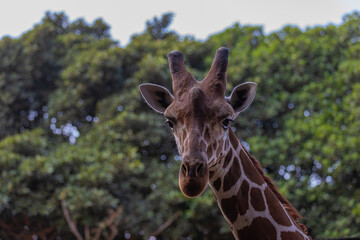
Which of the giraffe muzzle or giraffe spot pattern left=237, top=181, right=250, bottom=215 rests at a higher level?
the giraffe muzzle

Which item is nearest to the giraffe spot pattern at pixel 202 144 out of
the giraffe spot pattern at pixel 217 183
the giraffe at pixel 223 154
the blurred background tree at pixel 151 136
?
the giraffe at pixel 223 154

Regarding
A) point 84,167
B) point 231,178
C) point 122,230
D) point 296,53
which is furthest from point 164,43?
point 231,178

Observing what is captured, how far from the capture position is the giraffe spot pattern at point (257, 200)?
259 centimetres

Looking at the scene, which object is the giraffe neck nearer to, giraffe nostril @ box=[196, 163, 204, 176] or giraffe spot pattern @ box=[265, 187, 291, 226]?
giraffe spot pattern @ box=[265, 187, 291, 226]

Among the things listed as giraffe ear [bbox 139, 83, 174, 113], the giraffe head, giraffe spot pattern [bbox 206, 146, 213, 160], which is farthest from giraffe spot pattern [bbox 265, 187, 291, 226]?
giraffe ear [bbox 139, 83, 174, 113]

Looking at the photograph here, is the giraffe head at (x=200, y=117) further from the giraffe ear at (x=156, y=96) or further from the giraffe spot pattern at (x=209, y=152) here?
the giraffe ear at (x=156, y=96)

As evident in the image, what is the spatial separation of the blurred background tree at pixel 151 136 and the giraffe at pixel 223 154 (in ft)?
16.0

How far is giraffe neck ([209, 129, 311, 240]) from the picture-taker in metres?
2.53

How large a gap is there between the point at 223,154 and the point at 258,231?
50 centimetres

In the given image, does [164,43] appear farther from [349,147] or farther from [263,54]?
[349,147]

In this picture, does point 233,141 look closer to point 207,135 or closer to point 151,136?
point 207,135

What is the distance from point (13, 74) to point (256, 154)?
23.2ft

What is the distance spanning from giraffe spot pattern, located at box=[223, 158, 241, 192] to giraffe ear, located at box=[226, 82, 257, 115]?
1.21 ft

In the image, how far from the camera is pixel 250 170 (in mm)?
2754
